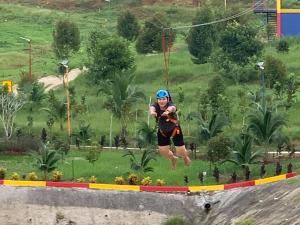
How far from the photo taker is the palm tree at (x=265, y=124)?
968 inches

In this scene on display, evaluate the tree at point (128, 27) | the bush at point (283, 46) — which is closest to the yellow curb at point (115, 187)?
the bush at point (283, 46)

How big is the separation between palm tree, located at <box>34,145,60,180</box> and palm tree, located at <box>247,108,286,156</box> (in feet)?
18.5

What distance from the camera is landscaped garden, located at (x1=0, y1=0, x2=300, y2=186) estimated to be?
24.3 m

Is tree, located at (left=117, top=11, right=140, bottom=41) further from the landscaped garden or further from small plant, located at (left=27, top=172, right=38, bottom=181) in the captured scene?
small plant, located at (left=27, top=172, right=38, bottom=181)

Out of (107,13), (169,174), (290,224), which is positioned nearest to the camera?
Answer: (290,224)

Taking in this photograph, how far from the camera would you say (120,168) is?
2502cm

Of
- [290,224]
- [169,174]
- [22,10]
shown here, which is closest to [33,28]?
[22,10]

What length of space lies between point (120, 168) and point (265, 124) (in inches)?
172

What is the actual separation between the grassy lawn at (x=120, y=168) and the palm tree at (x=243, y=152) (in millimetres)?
350

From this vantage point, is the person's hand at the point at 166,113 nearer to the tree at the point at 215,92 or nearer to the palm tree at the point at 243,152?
the palm tree at the point at 243,152

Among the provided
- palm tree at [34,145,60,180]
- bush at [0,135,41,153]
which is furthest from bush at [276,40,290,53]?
palm tree at [34,145,60,180]

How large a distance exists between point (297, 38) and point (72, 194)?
27.4m

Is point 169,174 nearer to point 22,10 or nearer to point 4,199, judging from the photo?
point 4,199

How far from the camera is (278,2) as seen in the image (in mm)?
50156
